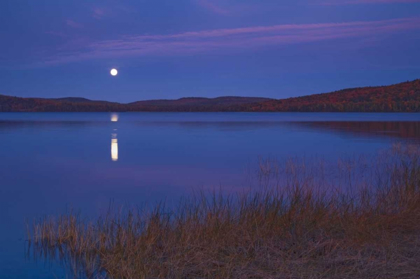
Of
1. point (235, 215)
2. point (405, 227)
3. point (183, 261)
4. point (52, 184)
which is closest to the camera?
point (183, 261)

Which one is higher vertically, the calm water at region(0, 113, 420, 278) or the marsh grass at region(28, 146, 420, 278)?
the marsh grass at region(28, 146, 420, 278)

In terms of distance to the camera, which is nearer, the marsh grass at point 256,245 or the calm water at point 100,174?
the marsh grass at point 256,245

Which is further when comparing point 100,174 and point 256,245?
point 100,174

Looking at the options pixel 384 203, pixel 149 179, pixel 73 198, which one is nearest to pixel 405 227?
pixel 384 203

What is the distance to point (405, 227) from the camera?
6.93 m

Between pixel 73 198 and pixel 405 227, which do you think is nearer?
pixel 405 227

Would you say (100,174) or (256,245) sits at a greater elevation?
(256,245)

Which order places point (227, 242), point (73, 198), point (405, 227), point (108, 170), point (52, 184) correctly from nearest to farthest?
point (227, 242)
point (405, 227)
point (73, 198)
point (52, 184)
point (108, 170)

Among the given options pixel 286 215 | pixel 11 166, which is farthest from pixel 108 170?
pixel 286 215

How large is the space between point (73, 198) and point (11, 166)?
7.87 meters

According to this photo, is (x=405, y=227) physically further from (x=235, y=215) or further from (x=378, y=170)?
(x=378, y=170)

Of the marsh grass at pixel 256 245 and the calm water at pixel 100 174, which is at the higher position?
the marsh grass at pixel 256 245

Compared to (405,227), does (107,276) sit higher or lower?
lower

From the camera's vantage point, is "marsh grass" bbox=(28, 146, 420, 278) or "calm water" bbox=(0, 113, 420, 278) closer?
"marsh grass" bbox=(28, 146, 420, 278)
